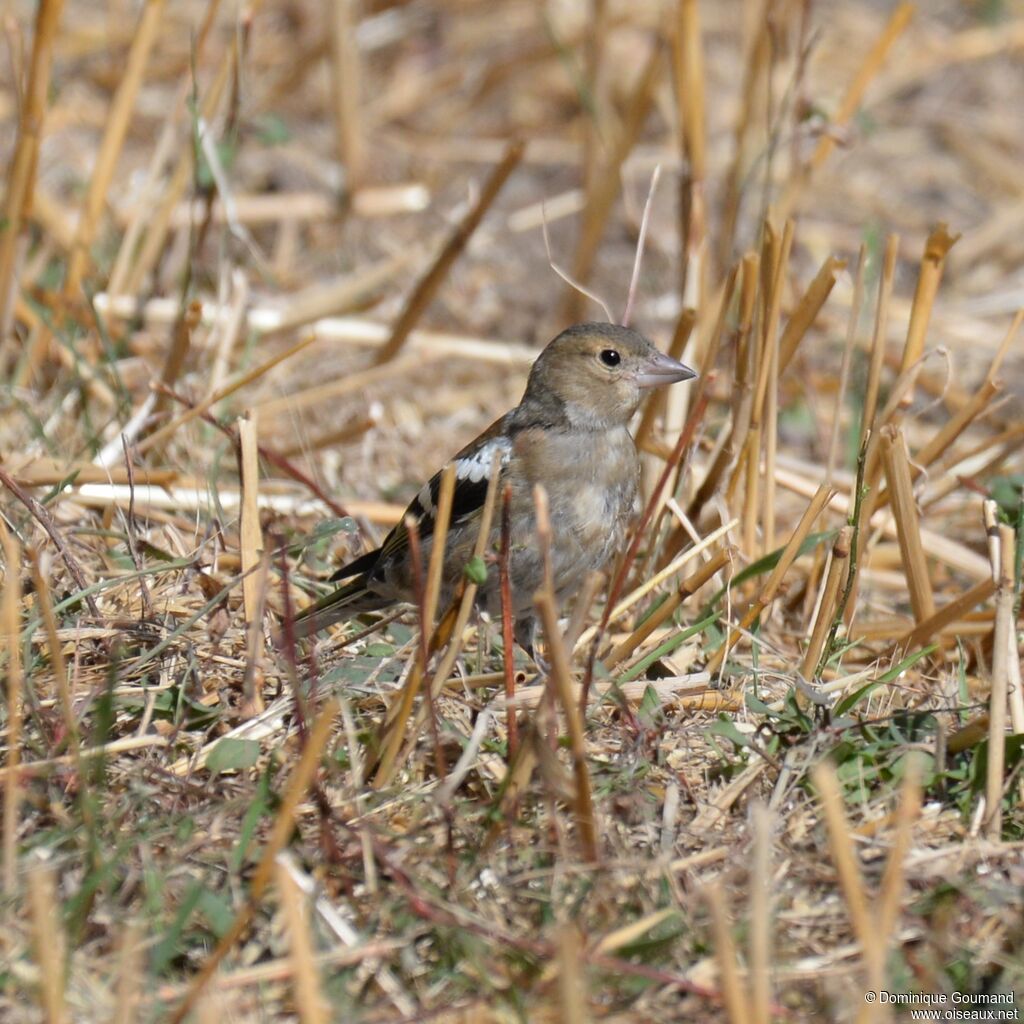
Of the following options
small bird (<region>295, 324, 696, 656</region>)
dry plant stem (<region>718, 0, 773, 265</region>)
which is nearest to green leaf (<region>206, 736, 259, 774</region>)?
small bird (<region>295, 324, 696, 656</region>)

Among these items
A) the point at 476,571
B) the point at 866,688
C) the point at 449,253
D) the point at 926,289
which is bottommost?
the point at 866,688

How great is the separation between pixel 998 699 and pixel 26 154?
362 centimetres

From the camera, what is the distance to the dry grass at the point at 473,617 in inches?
101

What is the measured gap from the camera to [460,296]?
6672mm

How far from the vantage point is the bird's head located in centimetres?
400

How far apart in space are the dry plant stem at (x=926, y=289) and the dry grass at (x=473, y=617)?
19mm

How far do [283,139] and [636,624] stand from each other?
2.82m

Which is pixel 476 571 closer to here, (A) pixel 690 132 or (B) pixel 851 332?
(B) pixel 851 332

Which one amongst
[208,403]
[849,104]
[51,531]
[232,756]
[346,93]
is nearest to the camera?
[232,756]

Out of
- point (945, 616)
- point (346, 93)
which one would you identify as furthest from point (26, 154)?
point (945, 616)

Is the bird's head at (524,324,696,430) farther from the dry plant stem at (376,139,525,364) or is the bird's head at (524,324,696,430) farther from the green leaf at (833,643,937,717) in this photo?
the dry plant stem at (376,139,525,364)

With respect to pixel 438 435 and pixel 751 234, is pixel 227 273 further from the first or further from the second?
A: pixel 751 234

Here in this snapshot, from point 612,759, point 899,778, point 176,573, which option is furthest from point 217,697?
point 899,778

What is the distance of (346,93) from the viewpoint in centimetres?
679
